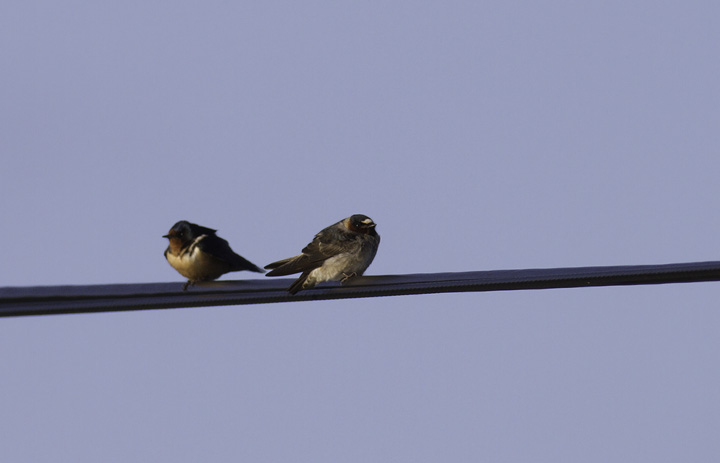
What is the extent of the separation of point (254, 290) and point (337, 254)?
146 inches

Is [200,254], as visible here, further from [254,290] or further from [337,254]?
[254,290]

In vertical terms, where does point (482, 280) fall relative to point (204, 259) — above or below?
below

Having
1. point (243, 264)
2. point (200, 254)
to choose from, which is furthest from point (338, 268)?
point (200, 254)

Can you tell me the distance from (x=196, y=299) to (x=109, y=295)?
60 cm

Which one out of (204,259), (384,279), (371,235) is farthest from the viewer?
(371,235)

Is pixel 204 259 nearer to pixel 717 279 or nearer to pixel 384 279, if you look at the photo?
pixel 384 279

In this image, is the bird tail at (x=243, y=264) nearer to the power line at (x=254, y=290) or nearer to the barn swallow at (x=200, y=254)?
the barn swallow at (x=200, y=254)

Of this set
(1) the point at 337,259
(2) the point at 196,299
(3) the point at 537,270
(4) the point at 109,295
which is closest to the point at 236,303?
(2) the point at 196,299

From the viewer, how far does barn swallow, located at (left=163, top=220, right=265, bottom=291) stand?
40.8ft

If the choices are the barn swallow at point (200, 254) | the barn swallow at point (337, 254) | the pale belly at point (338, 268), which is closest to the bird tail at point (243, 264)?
the barn swallow at point (200, 254)

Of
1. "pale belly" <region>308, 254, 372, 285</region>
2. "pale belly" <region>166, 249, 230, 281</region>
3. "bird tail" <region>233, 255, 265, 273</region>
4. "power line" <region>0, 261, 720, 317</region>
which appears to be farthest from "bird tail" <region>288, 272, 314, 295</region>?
"pale belly" <region>166, 249, 230, 281</region>

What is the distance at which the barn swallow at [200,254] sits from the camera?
40.8ft

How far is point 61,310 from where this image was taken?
8.23 metres

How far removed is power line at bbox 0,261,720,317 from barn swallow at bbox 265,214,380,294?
10.2 ft
